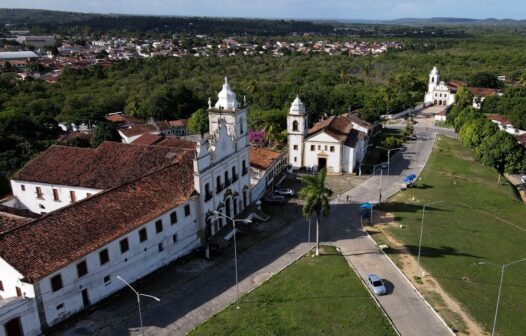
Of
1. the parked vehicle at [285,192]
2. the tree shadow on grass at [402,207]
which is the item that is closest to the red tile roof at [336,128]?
the parked vehicle at [285,192]

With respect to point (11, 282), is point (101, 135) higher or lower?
lower

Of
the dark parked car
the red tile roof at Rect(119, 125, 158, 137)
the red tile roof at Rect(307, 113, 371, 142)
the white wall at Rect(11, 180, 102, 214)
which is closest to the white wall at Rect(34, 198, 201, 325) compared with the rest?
the white wall at Rect(11, 180, 102, 214)

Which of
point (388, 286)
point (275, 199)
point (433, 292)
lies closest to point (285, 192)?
point (275, 199)

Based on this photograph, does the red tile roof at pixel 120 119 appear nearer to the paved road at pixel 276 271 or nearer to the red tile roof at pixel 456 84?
the paved road at pixel 276 271

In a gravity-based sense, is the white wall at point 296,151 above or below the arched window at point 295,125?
below

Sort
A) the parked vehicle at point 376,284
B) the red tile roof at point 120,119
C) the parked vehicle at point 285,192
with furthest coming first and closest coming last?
1. the red tile roof at point 120,119
2. the parked vehicle at point 285,192
3. the parked vehicle at point 376,284

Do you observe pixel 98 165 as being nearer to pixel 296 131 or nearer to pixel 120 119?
pixel 296 131

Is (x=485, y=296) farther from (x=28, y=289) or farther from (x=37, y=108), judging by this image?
(x=37, y=108)
